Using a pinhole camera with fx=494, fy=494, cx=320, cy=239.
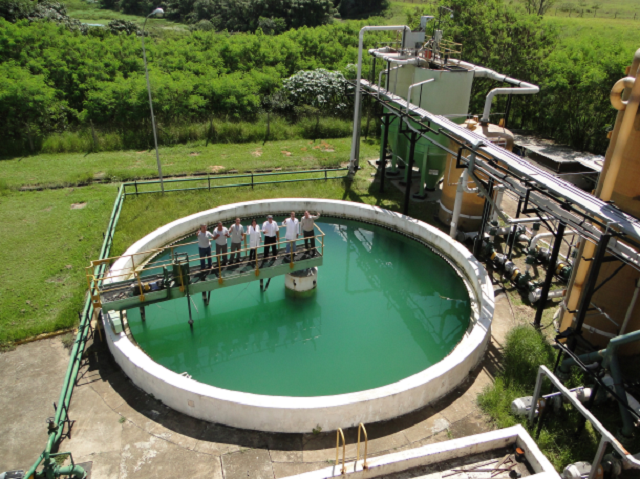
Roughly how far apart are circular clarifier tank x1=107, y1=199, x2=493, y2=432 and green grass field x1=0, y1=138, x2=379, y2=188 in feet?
20.9

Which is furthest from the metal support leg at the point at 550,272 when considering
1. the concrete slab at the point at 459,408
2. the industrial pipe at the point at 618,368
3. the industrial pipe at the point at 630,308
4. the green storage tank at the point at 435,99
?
the green storage tank at the point at 435,99

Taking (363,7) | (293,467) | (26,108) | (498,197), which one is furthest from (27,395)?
(363,7)

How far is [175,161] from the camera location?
24.8 m

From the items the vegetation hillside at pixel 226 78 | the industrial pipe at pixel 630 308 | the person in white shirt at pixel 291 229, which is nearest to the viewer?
the industrial pipe at pixel 630 308

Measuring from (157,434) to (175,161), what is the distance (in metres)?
17.5

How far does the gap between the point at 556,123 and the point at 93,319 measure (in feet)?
87.3

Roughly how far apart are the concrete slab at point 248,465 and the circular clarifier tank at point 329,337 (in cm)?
59

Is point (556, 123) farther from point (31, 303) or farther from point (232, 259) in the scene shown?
point (31, 303)

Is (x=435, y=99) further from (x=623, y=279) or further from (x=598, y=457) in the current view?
(x=598, y=457)

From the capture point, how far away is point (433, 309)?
14.8 m

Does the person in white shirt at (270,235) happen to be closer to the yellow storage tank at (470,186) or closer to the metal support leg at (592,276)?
the yellow storage tank at (470,186)

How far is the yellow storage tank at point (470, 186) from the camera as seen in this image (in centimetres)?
1677

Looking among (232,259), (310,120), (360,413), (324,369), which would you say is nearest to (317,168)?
(310,120)

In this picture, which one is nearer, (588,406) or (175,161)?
(588,406)
